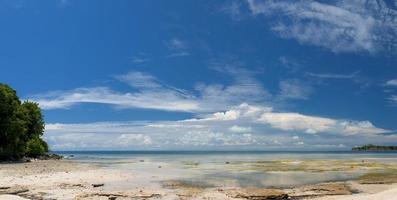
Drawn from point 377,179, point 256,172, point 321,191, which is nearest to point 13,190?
point 321,191

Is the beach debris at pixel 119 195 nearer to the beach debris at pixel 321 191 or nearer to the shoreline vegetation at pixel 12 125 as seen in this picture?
the beach debris at pixel 321 191

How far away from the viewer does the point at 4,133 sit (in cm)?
7600

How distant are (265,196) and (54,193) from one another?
1397 cm

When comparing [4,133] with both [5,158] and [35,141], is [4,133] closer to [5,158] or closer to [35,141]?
[5,158]

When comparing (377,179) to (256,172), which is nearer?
(377,179)

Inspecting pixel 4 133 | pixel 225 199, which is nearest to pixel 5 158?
pixel 4 133

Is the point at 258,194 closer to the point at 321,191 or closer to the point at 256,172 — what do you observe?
the point at 321,191

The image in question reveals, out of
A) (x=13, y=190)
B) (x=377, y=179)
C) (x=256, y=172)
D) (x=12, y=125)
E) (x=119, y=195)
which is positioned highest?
(x=12, y=125)

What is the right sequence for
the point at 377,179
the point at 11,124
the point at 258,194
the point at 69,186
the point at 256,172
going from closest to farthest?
the point at 258,194
the point at 69,186
the point at 377,179
the point at 256,172
the point at 11,124

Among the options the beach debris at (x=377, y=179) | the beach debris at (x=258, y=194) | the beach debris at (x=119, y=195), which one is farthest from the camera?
the beach debris at (x=377, y=179)

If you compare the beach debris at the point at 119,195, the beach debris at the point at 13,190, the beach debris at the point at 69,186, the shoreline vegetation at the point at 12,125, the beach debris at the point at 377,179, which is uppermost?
the shoreline vegetation at the point at 12,125

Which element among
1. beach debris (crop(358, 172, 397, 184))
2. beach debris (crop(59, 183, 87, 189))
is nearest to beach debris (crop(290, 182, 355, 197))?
beach debris (crop(358, 172, 397, 184))

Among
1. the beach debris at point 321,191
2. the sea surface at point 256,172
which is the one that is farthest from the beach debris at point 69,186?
the beach debris at point 321,191

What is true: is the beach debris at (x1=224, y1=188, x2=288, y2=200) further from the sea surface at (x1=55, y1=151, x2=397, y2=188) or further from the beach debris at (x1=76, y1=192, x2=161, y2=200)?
the sea surface at (x1=55, y1=151, x2=397, y2=188)
